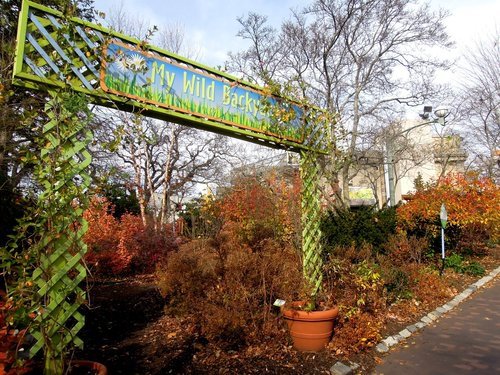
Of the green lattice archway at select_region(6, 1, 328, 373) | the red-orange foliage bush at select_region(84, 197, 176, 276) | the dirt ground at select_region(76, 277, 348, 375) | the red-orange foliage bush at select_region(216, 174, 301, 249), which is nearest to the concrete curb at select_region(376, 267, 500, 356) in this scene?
the dirt ground at select_region(76, 277, 348, 375)

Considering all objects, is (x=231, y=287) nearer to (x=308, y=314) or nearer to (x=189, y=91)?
(x=308, y=314)

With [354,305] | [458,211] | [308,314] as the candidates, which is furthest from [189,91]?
[458,211]

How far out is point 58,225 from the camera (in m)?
2.57

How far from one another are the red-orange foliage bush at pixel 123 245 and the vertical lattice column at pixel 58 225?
21.2 feet

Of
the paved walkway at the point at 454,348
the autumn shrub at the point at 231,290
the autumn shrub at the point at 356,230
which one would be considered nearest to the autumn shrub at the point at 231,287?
the autumn shrub at the point at 231,290

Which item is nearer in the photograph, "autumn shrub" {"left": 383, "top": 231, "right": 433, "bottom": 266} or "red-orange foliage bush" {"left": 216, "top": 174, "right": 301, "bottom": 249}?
"red-orange foliage bush" {"left": 216, "top": 174, "right": 301, "bottom": 249}

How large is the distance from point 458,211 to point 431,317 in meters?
5.16

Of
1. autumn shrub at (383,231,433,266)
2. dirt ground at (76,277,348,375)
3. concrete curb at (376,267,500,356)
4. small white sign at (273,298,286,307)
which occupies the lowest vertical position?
dirt ground at (76,277,348,375)

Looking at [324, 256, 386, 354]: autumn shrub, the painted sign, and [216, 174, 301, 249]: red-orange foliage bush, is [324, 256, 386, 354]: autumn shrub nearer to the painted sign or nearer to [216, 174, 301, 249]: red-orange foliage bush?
[216, 174, 301, 249]: red-orange foliage bush

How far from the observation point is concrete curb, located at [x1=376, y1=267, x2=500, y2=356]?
16.4 feet

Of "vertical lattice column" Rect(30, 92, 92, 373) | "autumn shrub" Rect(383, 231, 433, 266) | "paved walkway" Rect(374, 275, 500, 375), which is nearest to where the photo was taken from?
"vertical lattice column" Rect(30, 92, 92, 373)

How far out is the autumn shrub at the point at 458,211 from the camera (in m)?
9.97

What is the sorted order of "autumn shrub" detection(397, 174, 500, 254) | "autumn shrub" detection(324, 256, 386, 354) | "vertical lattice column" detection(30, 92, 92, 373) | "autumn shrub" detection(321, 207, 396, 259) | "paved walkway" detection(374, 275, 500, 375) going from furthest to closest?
"autumn shrub" detection(397, 174, 500, 254) < "autumn shrub" detection(321, 207, 396, 259) < "autumn shrub" detection(324, 256, 386, 354) < "paved walkway" detection(374, 275, 500, 375) < "vertical lattice column" detection(30, 92, 92, 373)

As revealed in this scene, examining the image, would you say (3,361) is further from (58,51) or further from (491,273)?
(491,273)
